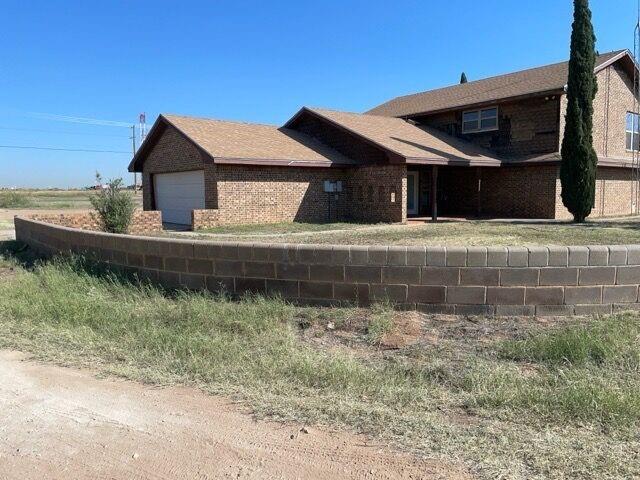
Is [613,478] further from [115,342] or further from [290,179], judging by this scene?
[290,179]

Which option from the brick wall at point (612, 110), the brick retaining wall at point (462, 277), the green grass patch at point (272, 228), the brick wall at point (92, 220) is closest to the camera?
the brick retaining wall at point (462, 277)

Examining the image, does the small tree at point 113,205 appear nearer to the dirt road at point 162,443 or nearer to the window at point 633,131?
the dirt road at point 162,443

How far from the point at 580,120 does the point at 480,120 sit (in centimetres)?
583

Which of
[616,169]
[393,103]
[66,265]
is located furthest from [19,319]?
[393,103]

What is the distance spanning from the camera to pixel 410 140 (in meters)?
22.1

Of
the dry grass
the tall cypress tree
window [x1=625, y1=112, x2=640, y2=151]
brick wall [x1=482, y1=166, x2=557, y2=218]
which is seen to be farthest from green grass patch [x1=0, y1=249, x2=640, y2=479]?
window [x1=625, y1=112, x2=640, y2=151]

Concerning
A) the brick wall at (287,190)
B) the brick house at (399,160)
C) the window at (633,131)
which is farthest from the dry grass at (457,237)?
the window at (633,131)

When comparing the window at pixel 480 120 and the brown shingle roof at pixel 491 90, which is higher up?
the brown shingle roof at pixel 491 90

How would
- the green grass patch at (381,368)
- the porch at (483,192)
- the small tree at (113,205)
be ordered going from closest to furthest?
the green grass patch at (381,368) → the small tree at (113,205) → the porch at (483,192)

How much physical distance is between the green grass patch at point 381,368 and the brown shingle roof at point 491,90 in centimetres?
1791

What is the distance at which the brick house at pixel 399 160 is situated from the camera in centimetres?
1980

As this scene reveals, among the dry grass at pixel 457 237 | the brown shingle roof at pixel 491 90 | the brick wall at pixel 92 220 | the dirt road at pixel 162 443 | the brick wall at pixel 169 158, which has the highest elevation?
the brown shingle roof at pixel 491 90

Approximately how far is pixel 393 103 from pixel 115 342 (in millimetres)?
28266

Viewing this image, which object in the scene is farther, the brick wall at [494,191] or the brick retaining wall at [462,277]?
the brick wall at [494,191]
